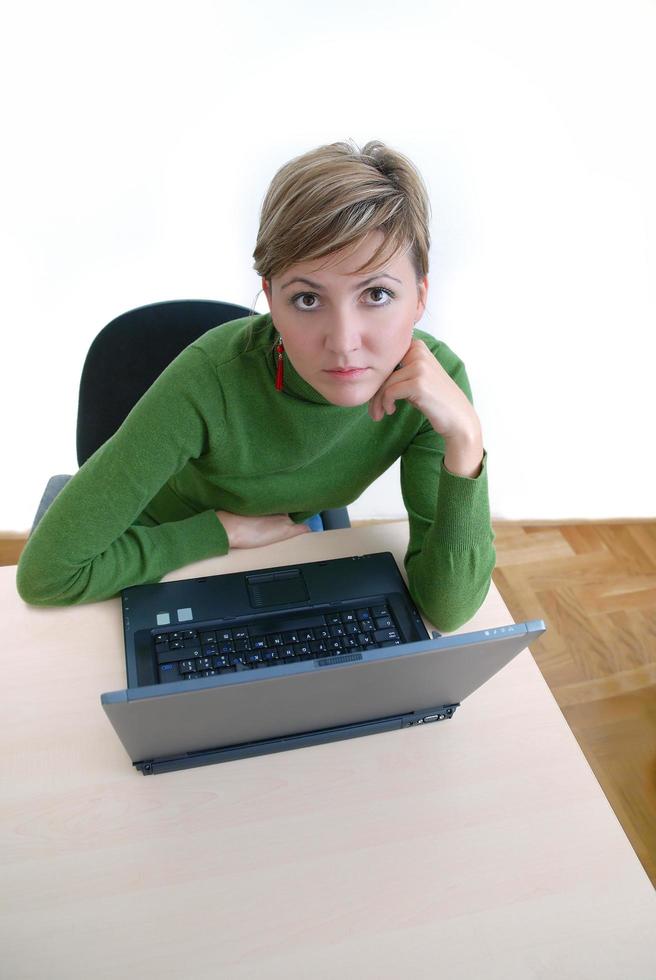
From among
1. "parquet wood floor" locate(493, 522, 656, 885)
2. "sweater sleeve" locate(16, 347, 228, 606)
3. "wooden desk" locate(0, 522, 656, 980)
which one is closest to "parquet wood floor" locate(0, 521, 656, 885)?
"parquet wood floor" locate(493, 522, 656, 885)

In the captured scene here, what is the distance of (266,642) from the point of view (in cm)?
86

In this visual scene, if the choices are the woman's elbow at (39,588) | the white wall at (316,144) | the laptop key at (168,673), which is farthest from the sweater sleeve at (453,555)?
the white wall at (316,144)

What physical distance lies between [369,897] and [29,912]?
13.0 inches

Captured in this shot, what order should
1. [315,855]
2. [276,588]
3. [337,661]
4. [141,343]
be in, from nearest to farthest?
1. [337,661]
2. [315,855]
3. [276,588]
4. [141,343]

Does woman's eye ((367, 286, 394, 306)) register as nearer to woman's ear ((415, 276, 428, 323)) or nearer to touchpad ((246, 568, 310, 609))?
woman's ear ((415, 276, 428, 323))

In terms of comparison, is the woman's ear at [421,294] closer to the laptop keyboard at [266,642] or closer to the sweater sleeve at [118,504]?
the sweater sleeve at [118,504]

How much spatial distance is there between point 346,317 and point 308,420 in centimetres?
22

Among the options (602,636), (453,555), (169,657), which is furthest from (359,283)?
(602,636)

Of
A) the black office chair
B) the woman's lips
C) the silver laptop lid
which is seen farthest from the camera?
the black office chair

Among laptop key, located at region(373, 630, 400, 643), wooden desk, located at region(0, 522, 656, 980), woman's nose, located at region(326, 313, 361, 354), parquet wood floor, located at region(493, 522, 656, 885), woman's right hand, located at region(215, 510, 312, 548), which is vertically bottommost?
parquet wood floor, located at region(493, 522, 656, 885)

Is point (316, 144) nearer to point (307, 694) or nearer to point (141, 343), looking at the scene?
point (141, 343)

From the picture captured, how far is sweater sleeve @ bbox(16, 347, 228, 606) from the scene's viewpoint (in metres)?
0.88

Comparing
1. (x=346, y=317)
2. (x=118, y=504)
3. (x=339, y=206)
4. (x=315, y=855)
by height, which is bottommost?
(x=315, y=855)

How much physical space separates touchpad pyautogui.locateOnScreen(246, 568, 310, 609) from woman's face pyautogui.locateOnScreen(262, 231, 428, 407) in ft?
0.84
